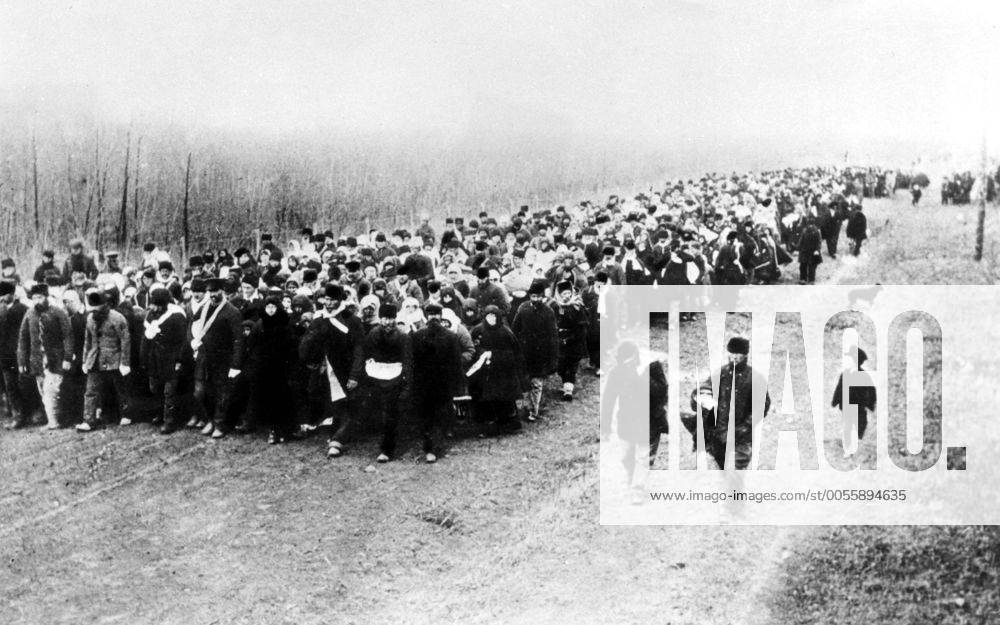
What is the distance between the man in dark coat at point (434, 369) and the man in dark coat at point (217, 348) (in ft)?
5.54

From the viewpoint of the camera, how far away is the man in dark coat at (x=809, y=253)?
10.7 meters

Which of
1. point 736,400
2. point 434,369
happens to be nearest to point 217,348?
point 434,369

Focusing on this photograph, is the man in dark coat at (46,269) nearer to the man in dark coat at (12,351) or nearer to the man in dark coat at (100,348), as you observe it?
the man in dark coat at (12,351)

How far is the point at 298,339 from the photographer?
25.9 ft

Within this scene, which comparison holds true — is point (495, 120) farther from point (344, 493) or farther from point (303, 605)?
point (303, 605)

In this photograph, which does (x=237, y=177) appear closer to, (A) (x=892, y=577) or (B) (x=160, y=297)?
(B) (x=160, y=297)

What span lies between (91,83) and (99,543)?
417 cm

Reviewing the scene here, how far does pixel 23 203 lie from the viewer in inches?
316

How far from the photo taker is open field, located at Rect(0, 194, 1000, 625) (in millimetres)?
6070

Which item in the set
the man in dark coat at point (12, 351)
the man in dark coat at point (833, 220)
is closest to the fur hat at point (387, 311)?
the man in dark coat at point (12, 351)

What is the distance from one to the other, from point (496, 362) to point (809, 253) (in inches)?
196

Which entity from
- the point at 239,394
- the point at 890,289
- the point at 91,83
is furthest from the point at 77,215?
the point at 890,289

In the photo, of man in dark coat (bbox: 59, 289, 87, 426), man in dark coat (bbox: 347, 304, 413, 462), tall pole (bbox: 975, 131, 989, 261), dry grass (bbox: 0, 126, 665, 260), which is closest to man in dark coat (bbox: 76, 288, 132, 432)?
man in dark coat (bbox: 59, 289, 87, 426)

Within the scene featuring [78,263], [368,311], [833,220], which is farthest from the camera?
[833,220]
